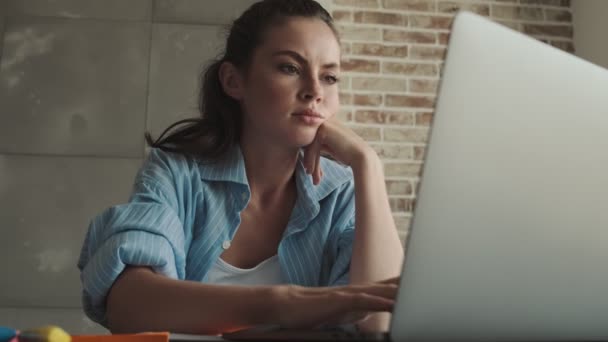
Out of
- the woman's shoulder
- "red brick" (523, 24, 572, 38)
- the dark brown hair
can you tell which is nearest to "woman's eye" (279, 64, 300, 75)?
the dark brown hair

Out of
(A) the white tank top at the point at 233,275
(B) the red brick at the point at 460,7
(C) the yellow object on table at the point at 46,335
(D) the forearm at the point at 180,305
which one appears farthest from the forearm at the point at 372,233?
(B) the red brick at the point at 460,7

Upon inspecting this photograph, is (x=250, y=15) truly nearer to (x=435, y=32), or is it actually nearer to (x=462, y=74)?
(x=462, y=74)

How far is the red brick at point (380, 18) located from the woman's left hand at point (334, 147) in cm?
156

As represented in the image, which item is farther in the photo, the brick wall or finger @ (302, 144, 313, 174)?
the brick wall

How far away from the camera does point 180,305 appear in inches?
31.5

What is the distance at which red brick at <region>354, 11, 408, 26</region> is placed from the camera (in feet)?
9.07

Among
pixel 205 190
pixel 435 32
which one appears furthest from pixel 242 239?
pixel 435 32

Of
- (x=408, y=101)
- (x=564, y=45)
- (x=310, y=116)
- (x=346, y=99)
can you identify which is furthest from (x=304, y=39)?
(x=564, y=45)

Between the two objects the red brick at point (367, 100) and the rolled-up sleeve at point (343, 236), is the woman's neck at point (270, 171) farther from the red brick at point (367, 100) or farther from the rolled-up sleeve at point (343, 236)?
the red brick at point (367, 100)

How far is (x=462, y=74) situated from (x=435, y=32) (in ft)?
8.06

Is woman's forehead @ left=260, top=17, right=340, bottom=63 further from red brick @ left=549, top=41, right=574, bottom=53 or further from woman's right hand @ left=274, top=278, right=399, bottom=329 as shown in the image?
red brick @ left=549, top=41, right=574, bottom=53

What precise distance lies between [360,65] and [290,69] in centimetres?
150

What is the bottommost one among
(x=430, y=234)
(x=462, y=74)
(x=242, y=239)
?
(x=242, y=239)

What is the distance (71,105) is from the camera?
7.42ft
